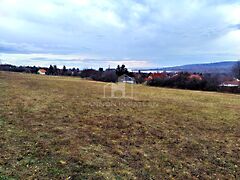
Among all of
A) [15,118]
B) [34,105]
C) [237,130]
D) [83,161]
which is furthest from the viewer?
[34,105]

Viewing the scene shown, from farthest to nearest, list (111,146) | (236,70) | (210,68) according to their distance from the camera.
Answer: (210,68) < (236,70) < (111,146)

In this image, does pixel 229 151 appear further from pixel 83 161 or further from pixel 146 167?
pixel 83 161

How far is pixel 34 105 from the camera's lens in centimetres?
949

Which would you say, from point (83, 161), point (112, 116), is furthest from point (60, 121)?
point (83, 161)

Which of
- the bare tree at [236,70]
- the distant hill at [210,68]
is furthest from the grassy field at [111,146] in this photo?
the distant hill at [210,68]

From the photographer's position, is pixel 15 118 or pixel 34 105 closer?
pixel 15 118

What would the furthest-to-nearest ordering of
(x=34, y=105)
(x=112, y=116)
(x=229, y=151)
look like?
(x=34, y=105), (x=112, y=116), (x=229, y=151)

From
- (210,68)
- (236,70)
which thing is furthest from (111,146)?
(210,68)

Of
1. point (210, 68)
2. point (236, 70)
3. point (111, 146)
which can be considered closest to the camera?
point (111, 146)

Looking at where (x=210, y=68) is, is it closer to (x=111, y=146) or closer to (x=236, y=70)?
(x=236, y=70)

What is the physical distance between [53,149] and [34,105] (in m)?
4.76

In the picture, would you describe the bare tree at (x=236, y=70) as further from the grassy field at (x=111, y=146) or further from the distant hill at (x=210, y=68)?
the grassy field at (x=111, y=146)

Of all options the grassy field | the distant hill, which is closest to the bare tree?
the distant hill

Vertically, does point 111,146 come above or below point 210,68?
below
